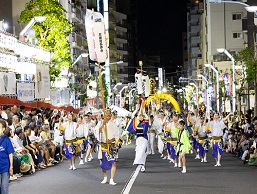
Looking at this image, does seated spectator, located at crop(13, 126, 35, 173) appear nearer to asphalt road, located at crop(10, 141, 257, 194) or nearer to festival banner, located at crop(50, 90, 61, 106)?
asphalt road, located at crop(10, 141, 257, 194)

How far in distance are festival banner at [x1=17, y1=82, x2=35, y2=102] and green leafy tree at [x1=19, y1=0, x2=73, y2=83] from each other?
9.45m

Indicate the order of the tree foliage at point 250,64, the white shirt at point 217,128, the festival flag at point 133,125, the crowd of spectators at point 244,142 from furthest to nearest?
the tree foliage at point 250,64 < the white shirt at point 217,128 < the crowd of spectators at point 244,142 < the festival flag at point 133,125

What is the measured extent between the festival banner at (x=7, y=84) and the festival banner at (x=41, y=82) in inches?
219

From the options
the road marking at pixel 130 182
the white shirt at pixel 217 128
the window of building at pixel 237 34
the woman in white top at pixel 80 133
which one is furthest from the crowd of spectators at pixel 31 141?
the window of building at pixel 237 34

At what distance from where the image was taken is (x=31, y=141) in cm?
2555

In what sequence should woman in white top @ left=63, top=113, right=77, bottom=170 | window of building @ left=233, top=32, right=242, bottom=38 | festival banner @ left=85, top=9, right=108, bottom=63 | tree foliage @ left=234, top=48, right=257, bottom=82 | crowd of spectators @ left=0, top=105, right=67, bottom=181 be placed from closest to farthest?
festival banner @ left=85, top=9, right=108, bottom=63
crowd of spectators @ left=0, top=105, right=67, bottom=181
woman in white top @ left=63, top=113, right=77, bottom=170
tree foliage @ left=234, top=48, right=257, bottom=82
window of building @ left=233, top=32, right=242, bottom=38

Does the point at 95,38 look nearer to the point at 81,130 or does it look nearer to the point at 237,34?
the point at 81,130

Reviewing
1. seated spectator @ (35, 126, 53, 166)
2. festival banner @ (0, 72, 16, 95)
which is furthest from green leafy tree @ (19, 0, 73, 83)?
seated spectator @ (35, 126, 53, 166)

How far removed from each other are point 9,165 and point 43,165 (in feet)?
42.0

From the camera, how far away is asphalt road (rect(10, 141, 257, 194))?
1791cm

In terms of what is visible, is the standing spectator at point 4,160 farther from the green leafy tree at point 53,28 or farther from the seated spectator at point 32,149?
the green leafy tree at point 53,28

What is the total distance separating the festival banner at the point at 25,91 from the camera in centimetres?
3113

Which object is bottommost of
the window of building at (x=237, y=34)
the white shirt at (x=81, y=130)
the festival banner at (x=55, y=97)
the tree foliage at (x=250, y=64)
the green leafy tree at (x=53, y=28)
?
the white shirt at (x=81, y=130)

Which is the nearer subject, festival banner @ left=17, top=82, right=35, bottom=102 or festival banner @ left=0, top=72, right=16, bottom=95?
festival banner @ left=0, top=72, right=16, bottom=95
